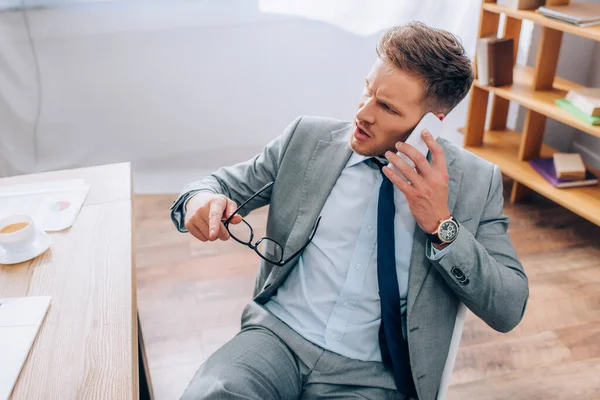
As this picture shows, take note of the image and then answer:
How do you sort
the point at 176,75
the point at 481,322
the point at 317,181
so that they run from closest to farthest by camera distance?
the point at 317,181
the point at 481,322
the point at 176,75

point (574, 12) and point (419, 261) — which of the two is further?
point (574, 12)

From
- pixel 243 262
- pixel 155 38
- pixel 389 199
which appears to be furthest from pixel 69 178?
pixel 155 38

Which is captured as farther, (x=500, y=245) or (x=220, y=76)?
(x=220, y=76)

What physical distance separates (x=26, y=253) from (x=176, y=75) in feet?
5.70

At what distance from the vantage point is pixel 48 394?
0.90 metres

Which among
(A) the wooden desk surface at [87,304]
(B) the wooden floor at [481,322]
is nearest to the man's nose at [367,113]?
(A) the wooden desk surface at [87,304]

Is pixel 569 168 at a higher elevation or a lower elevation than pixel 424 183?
lower

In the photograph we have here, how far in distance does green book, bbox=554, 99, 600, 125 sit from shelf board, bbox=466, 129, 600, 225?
13.6 inches

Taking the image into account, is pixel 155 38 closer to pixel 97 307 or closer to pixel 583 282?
pixel 97 307

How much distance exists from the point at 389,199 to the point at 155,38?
72.4 inches

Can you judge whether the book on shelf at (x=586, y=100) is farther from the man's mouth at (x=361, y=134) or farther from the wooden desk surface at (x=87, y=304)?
the wooden desk surface at (x=87, y=304)

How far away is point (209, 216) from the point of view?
1.20 metres

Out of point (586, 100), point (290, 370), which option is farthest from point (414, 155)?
point (586, 100)

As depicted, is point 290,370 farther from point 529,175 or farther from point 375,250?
point 529,175
